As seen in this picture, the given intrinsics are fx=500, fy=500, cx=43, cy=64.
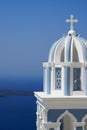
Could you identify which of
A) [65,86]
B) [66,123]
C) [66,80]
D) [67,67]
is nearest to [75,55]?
[67,67]

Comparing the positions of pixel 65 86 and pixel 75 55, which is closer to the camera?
pixel 65 86

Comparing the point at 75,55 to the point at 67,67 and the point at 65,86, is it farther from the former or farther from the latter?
the point at 65,86

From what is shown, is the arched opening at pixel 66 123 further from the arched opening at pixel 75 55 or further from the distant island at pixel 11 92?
the distant island at pixel 11 92

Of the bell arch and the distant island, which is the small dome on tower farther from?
the distant island

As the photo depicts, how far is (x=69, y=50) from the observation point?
1088cm

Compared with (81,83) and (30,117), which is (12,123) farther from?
(81,83)

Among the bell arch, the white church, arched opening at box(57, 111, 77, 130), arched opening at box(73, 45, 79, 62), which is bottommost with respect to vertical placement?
arched opening at box(57, 111, 77, 130)

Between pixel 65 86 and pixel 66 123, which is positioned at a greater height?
pixel 65 86

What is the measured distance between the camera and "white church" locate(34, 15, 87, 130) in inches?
416

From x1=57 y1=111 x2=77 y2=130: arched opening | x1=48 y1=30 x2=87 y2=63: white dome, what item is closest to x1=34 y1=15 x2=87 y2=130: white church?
x1=48 y1=30 x2=87 y2=63: white dome

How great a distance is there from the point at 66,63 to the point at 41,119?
1.46m

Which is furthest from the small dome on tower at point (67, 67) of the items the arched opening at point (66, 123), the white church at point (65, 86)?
the arched opening at point (66, 123)

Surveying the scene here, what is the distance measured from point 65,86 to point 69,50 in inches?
31.8

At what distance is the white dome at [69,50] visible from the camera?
10844mm
